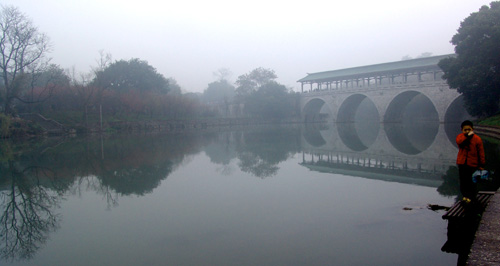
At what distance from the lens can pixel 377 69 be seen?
3228cm

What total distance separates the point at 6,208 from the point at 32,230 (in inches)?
51.5

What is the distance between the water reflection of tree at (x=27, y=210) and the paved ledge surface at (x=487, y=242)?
372 centimetres

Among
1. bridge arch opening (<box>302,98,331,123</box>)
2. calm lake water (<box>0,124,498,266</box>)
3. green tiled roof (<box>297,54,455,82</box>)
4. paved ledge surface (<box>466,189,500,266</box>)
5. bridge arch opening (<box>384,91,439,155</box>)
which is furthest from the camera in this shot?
bridge arch opening (<box>302,98,331,123</box>)

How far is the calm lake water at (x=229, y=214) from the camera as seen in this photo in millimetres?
3207

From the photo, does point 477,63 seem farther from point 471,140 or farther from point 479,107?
point 471,140

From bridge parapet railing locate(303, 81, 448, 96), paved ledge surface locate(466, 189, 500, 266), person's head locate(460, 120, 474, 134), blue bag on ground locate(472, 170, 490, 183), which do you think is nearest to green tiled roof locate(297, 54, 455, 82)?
bridge parapet railing locate(303, 81, 448, 96)

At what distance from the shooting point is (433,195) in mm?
5152

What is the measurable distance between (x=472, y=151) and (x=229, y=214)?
2726 mm

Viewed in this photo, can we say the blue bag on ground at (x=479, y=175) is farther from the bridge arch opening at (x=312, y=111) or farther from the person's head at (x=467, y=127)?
the bridge arch opening at (x=312, y=111)

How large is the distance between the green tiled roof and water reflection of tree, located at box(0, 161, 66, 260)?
26062 mm

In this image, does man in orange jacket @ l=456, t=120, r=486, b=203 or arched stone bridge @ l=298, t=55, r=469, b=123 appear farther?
arched stone bridge @ l=298, t=55, r=469, b=123

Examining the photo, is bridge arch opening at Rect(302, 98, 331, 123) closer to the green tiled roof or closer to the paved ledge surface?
the green tiled roof

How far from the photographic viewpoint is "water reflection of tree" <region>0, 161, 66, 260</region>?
360 centimetres

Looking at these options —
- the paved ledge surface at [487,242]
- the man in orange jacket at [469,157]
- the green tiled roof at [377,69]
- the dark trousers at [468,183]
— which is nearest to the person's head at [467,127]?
the man in orange jacket at [469,157]
